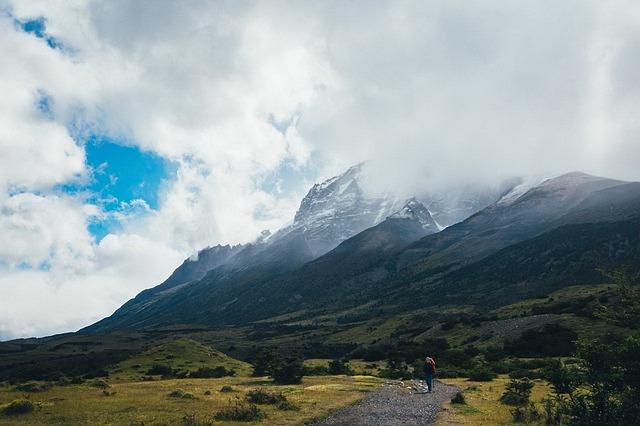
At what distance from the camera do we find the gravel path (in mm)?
24578

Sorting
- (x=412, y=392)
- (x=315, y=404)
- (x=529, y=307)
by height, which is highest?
(x=315, y=404)

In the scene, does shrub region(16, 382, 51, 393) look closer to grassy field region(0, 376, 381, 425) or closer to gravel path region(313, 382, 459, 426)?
grassy field region(0, 376, 381, 425)

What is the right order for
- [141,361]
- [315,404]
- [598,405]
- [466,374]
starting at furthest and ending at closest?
[141,361], [466,374], [315,404], [598,405]

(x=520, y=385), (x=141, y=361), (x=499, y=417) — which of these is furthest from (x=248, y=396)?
(x=141, y=361)

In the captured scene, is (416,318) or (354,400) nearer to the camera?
(354,400)

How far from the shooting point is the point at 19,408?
2784 centimetres

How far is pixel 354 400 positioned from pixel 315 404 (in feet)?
12.2

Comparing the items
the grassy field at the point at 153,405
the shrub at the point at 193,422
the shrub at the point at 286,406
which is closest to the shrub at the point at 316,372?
the grassy field at the point at 153,405

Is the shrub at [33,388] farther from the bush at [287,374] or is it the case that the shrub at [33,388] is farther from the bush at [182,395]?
the bush at [287,374]

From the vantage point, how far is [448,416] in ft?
85.3

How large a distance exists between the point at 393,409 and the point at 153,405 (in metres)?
17.7

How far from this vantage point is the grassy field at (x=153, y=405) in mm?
25375

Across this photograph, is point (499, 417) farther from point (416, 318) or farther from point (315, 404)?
point (416, 318)

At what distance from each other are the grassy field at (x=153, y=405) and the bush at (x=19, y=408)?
496 millimetres
